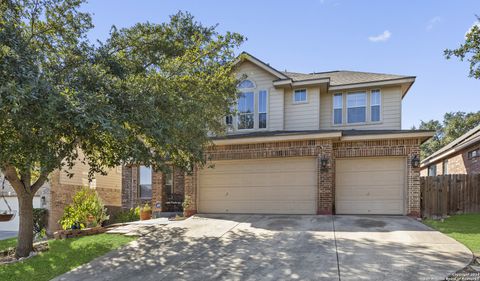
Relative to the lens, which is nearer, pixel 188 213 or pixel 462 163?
pixel 188 213

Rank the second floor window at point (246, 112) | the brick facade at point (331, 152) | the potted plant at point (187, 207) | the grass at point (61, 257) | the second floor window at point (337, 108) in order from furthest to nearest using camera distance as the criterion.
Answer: the second floor window at point (246, 112), the second floor window at point (337, 108), the potted plant at point (187, 207), the brick facade at point (331, 152), the grass at point (61, 257)

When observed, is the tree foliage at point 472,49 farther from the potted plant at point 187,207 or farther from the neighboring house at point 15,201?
the neighboring house at point 15,201

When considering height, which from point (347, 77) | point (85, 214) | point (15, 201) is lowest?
point (15, 201)

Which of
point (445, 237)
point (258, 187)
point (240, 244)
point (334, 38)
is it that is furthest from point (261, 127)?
point (445, 237)

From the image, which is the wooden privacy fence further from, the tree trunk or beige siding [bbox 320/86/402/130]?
the tree trunk

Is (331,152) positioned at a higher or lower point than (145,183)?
higher

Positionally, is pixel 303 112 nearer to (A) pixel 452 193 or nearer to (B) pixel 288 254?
(A) pixel 452 193

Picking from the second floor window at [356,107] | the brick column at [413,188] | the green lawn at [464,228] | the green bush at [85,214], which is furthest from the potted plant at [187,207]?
the green lawn at [464,228]

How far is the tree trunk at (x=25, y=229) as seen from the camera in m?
8.84

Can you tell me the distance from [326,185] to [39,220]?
13.4m

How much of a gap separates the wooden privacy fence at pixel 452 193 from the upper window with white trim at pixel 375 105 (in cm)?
310

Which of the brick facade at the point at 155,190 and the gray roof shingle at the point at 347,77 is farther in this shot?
the gray roof shingle at the point at 347,77

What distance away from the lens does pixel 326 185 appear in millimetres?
12023

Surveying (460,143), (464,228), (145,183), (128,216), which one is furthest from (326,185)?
(460,143)
